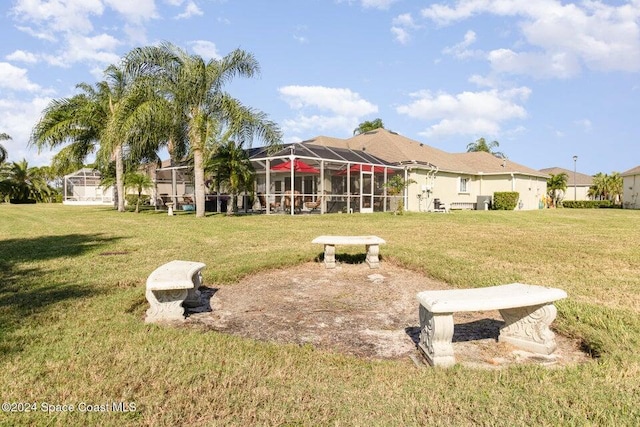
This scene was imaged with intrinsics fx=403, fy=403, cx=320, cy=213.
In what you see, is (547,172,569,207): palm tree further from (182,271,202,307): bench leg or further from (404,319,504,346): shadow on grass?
(182,271,202,307): bench leg

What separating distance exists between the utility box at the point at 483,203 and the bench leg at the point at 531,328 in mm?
31022

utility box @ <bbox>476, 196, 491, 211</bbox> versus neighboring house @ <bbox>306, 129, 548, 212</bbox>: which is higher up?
neighboring house @ <bbox>306, 129, 548, 212</bbox>

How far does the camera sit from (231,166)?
2025cm

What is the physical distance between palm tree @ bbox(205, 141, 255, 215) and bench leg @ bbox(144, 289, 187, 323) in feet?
51.6

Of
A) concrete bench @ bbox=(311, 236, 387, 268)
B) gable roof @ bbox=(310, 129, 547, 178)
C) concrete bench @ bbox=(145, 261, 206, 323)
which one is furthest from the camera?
gable roof @ bbox=(310, 129, 547, 178)

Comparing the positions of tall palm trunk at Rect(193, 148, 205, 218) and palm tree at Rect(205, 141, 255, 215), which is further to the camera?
palm tree at Rect(205, 141, 255, 215)

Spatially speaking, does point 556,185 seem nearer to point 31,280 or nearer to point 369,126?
point 369,126

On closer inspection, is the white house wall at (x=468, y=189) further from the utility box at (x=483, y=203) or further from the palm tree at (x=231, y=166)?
the palm tree at (x=231, y=166)

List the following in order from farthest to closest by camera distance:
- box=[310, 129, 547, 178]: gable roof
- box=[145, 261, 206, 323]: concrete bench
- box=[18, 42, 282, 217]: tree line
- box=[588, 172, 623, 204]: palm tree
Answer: box=[588, 172, 623, 204]: palm tree
box=[310, 129, 547, 178]: gable roof
box=[18, 42, 282, 217]: tree line
box=[145, 261, 206, 323]: concrete bench

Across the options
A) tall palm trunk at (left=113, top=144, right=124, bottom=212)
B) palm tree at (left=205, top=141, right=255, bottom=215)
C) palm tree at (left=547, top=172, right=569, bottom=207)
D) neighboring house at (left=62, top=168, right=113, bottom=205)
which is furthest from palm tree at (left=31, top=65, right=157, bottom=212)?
palm tree at (left=547, top=172, right=569, bottom=207)

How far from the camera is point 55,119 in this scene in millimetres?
26172

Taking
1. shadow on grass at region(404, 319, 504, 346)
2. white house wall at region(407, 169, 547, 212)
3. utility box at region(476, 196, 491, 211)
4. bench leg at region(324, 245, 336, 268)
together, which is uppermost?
white house wall at region(407, 169, 547, 212)

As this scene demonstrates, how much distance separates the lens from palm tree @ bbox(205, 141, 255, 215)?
20078 mm

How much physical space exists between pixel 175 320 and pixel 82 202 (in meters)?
45.6
